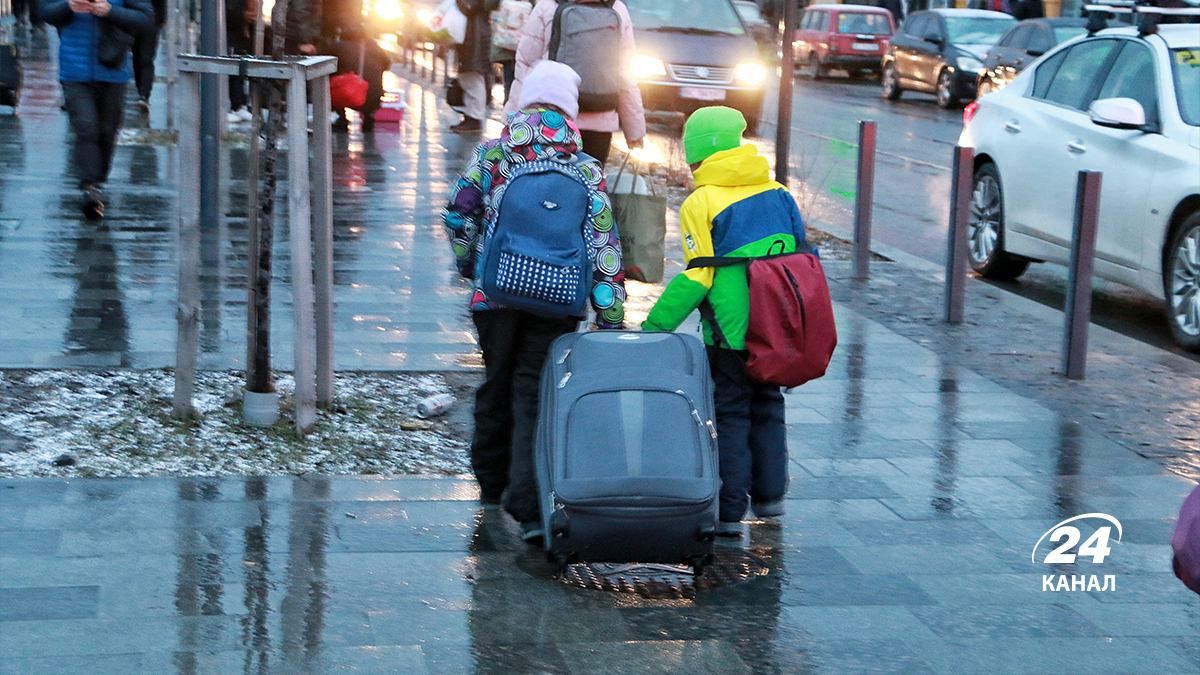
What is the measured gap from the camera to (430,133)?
18.8m

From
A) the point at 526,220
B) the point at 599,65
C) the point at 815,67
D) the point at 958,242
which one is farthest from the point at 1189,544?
the point at 815,67

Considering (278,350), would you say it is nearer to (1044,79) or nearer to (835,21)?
(1044,79)

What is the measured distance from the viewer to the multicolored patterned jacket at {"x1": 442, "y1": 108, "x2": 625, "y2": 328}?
536 centimetres

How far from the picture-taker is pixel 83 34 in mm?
11055

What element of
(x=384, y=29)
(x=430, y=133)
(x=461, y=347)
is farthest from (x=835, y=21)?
(x=461, y=347)

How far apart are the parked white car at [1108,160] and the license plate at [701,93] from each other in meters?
9.20

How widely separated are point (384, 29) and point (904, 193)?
1842cm

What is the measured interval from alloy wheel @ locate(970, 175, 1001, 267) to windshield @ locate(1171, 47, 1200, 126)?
1.55 metres

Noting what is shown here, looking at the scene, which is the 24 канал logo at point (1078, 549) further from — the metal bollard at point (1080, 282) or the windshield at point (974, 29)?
the windshield at point (974, 29)

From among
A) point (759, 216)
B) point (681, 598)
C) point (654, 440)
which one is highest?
point (759, 216)

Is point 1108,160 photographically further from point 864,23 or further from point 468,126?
point 864,23

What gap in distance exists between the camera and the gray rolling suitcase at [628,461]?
15.8 ft

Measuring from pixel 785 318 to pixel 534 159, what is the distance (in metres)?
0.95

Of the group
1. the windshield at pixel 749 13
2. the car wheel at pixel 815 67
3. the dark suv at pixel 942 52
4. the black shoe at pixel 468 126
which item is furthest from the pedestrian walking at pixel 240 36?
the car wheel at pixel 815 67
